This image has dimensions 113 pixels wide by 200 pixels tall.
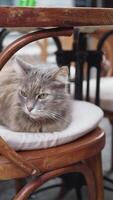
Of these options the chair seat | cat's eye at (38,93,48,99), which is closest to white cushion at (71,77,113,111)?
the chair seat

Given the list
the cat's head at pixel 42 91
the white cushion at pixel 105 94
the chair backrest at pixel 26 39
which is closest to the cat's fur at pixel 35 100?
the cat's head at pixel 42 91

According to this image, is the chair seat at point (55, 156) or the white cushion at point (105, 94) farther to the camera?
the white cushion at point (105, 94)

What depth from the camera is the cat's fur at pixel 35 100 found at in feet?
3.14

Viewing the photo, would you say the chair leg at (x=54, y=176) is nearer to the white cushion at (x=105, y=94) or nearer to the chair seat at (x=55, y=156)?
the chair seat at (x=55, y=156)

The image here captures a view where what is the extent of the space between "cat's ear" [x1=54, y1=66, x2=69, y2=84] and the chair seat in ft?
0.59

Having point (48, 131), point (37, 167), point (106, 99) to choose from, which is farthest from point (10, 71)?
point (106, 99)

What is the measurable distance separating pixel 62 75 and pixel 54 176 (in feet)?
0.90

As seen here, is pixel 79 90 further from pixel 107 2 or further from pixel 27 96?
pixel 107 2

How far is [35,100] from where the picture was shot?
0.94 m

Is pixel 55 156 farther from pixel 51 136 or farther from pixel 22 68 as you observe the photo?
pixel 22 68

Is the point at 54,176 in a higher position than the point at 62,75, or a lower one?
lower

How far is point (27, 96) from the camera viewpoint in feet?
3.14

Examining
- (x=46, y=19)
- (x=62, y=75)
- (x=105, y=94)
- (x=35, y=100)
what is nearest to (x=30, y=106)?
(x=35, y=100)

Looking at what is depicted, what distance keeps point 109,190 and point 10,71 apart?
910mm
